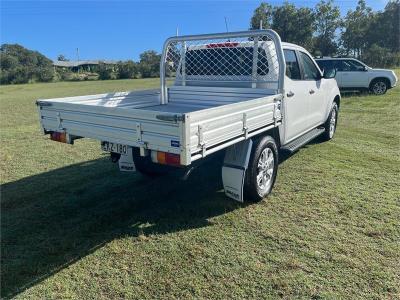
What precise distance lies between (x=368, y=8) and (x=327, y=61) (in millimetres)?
47985

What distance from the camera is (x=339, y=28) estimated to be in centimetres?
5062

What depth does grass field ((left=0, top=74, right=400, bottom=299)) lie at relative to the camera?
289 centimetres

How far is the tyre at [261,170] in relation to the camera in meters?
4.11

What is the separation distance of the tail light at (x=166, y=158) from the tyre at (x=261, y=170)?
1.23m

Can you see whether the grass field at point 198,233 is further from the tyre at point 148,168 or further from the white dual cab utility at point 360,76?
the white dual cab utility at point 360,76

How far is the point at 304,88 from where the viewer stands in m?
5.57

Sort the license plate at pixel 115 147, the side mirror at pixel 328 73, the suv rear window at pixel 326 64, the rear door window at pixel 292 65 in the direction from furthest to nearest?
the suv rear window at pixel 326 64 < the side mirror at pixel 328 73 < the rear door window at pixel 292 65 < the license plate at pixel 115 147

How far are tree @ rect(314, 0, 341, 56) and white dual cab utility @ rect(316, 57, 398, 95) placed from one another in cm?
A: 3750

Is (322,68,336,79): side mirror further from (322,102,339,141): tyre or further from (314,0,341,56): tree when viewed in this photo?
(314,0,341,56): tree

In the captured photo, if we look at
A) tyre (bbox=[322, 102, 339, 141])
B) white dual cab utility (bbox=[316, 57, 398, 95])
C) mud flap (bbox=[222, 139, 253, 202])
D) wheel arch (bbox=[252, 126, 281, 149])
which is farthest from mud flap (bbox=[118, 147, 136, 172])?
white dual cab utility (bbox=[316, 57, 398, 95])

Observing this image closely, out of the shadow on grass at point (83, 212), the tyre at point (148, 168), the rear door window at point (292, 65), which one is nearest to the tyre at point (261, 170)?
the shadow on grass at point (83, 212)

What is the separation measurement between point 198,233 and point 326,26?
52543mm

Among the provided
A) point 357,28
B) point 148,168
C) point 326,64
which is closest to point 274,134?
point 148,168

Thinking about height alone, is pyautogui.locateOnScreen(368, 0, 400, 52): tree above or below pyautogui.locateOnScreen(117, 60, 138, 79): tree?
above
